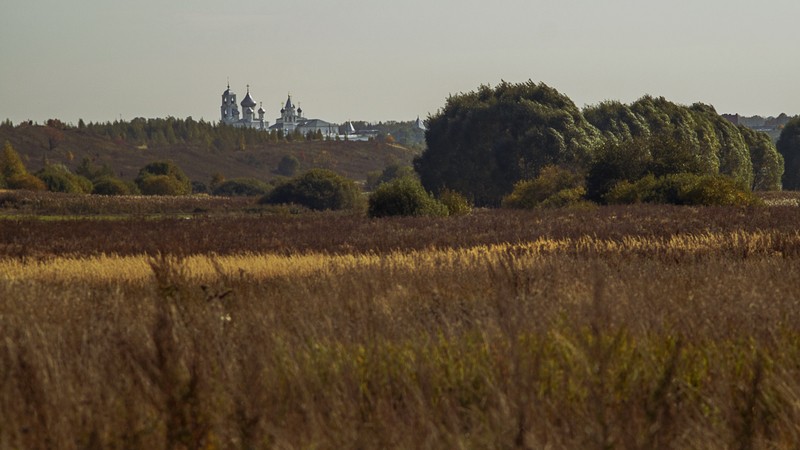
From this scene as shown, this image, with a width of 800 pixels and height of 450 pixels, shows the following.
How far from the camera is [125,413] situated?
7988 millimetres

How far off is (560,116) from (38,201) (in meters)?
32.0

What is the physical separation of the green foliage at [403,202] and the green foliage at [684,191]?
26.2 ft

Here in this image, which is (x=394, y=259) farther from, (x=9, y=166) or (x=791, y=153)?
(x=791, y=153)

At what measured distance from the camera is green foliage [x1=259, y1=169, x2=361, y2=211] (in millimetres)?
75438

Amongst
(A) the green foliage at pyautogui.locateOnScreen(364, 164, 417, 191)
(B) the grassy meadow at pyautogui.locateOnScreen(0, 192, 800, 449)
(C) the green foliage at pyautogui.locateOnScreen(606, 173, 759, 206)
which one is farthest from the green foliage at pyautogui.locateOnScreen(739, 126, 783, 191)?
(B) the grassy meadow at pyautogui.locateOnScreen(0, 192, 800, 449)

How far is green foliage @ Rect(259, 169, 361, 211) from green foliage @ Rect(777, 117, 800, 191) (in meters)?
48.3

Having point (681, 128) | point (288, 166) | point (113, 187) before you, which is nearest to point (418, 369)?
point (681, 128)

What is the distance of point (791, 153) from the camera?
10694 centimetres

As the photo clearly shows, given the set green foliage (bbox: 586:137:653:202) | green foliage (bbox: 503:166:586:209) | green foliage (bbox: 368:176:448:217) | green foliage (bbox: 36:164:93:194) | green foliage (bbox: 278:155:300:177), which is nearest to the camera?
green foliage (bbox: 368:176:448:217)

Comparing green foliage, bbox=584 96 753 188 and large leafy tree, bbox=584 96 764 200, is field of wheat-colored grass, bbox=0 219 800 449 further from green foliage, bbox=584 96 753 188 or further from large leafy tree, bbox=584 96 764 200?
green foliage, bbox=584 96 753 188

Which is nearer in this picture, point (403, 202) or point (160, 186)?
point (403, 202)

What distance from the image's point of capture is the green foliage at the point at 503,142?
67.8 m

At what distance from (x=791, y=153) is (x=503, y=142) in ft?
160

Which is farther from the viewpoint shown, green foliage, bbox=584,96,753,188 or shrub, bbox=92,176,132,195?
shrub, bbox=92,176,132,195
